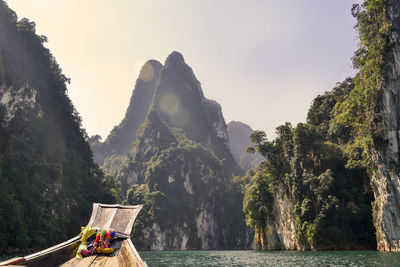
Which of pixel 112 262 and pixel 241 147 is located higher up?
pixel 241 147

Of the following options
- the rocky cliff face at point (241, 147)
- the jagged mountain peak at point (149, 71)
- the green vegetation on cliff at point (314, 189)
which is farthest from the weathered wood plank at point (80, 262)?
the rocky cliff face at point (241, 147)

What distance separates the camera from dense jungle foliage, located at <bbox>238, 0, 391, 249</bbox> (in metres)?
28.4

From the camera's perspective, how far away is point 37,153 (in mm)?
41188

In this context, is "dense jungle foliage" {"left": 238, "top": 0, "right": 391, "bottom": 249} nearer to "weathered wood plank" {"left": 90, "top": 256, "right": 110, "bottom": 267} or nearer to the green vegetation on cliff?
the green vegetation on cliff

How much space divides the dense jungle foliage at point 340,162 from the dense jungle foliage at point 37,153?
27.3m

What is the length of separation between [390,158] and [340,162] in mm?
9301

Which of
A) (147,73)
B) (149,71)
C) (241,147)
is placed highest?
(149,71)

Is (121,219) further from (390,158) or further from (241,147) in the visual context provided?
(241,147)

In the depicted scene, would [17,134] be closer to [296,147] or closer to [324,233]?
[296,147]

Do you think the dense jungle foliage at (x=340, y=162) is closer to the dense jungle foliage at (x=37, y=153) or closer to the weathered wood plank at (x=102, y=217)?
the weathered wood plank at (x=102, y=217)

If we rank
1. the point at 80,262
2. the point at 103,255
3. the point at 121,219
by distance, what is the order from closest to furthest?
the point at 80,262 < the point at 103,255 < the point at 121,219

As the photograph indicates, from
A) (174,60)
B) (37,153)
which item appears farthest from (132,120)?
(37,153)

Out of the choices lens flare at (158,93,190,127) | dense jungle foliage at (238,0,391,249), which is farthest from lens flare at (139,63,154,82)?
dense jungle foliage at (238,0,391,249)

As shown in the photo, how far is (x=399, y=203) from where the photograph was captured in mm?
24953
